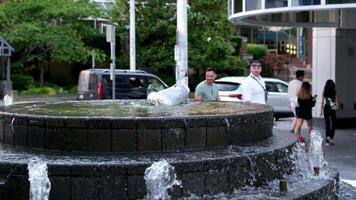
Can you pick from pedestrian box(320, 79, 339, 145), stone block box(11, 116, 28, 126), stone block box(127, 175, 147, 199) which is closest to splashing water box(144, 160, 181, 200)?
stone block box(127, 175, 147, 199)

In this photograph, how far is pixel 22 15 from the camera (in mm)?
37281

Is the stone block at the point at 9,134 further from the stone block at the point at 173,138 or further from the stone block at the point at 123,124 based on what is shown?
the stone block at the point at 173,138

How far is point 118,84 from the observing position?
21375 millimetres

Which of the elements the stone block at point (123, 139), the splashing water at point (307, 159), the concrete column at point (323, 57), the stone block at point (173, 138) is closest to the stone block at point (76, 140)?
the stone block at point (123, 139)

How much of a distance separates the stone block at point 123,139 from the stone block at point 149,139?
7 centimetres

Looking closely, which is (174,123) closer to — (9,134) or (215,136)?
(215,136)

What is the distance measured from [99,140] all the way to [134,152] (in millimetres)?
394

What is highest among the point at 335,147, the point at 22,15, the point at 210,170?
the point at 22,15

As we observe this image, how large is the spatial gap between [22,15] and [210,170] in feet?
107

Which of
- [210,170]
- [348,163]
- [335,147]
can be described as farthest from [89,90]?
[210,170]

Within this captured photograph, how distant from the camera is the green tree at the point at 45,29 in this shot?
35.8m

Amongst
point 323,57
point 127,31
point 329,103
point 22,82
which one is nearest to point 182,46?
point 323,57

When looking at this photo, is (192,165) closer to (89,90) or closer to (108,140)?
(108,140)

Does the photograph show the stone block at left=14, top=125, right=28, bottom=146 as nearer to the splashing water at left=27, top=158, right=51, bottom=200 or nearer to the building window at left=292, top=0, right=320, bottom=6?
the splashing water at left=27, top=158, right=51, bottom=200
